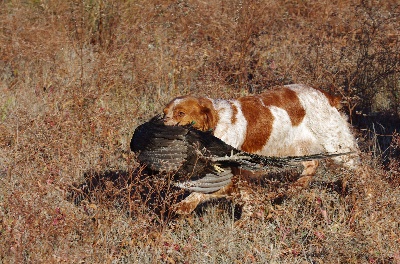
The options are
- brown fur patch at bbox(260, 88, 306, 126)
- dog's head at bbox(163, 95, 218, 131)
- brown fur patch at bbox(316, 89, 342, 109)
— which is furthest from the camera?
brown fur patch at bbox(316, 89, 342, 109)

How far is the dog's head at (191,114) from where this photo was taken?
4.39 m

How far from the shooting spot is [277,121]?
4918mm

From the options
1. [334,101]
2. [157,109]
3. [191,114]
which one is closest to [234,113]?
[191,114]

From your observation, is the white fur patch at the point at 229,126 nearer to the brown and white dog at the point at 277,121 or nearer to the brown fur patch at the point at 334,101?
the brown and white dog at the point at 277,121

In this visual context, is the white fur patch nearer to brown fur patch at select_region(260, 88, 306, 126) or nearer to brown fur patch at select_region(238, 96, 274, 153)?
brown fur patch at select_region(238, 96, 274, 153)

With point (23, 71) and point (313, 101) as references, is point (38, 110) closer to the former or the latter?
point (23, 71)

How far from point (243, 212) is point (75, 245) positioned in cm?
134

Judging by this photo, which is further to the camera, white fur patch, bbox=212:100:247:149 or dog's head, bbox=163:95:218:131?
white fur patch, bbox=212:100:247:149

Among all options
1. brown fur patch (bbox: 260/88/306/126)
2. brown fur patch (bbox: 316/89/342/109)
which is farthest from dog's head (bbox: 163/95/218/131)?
brown fur patch (bbox: 316/89/342/109)

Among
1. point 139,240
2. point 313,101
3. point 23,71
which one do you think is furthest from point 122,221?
point 23,71

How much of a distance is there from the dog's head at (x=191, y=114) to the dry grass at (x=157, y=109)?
440mm

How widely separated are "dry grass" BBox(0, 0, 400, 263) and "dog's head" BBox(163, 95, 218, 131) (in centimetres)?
44

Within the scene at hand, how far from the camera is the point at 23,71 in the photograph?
7.47 metres

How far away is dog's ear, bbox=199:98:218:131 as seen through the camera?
4.46 m
